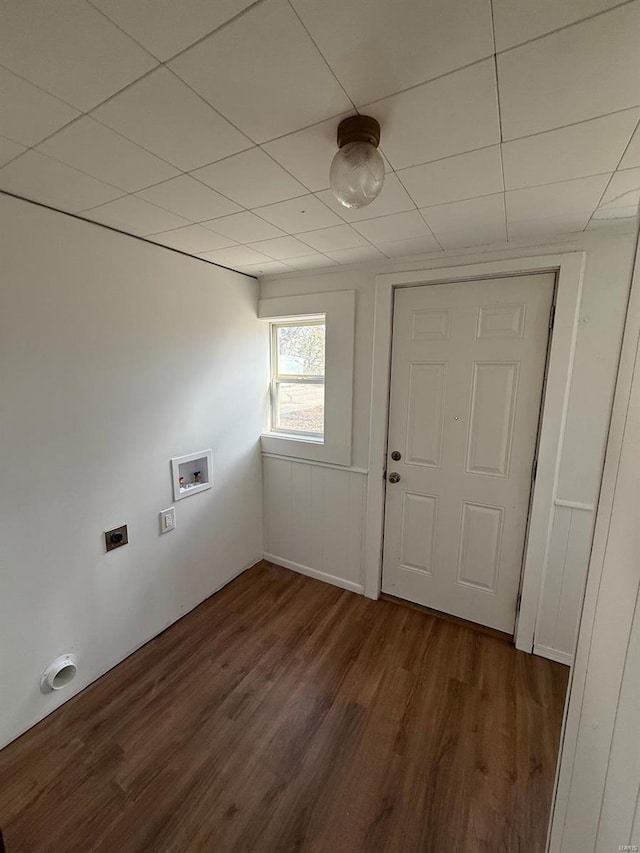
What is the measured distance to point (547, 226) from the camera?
159 centimetres

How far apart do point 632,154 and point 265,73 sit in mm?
1083

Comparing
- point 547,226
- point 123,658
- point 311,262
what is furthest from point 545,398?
point 123,658

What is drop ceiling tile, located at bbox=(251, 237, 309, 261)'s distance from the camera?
179 centimetres

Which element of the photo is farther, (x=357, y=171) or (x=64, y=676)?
(x=64, y=676)

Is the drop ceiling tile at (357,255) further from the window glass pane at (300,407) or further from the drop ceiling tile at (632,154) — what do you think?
the drop ceiling tile at (632,154)

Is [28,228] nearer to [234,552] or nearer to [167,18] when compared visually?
[167,18]

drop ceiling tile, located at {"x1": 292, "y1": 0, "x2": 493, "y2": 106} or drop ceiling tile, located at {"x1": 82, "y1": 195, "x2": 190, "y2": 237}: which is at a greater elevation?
drop ceiling tile, located at {"x1": 82, "y1": 195, "x2": 190, "y2": 237}

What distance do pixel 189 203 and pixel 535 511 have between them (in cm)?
223

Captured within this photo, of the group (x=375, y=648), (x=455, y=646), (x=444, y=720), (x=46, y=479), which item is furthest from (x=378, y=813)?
(x=46, y=479)

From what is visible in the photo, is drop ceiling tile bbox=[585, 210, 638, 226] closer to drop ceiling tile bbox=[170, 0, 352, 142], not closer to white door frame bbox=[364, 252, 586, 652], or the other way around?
white door frame bbox=[364, 252, 586, 652]

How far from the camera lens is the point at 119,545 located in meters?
1.81

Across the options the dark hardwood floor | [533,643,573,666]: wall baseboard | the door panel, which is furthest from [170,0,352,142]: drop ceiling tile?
[533,643,573,666]: wall baseboard

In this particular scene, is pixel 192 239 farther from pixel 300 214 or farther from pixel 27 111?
pixel 27 111

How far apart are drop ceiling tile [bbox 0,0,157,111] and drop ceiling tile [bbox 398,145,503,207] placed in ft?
2.65
